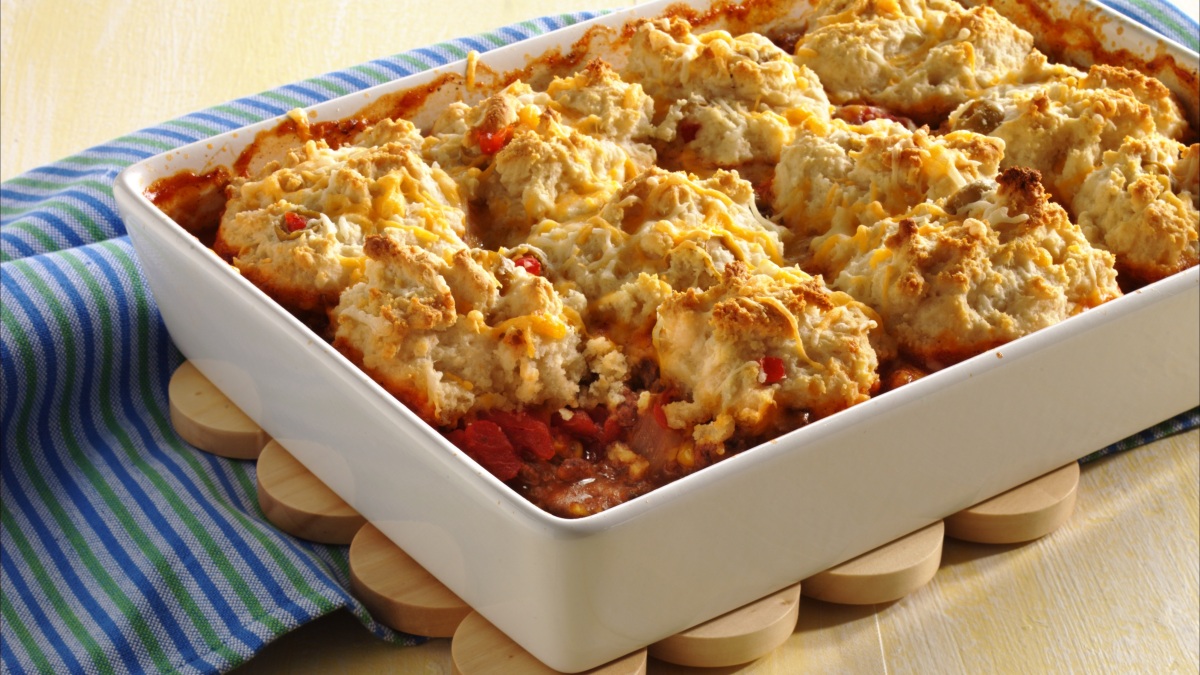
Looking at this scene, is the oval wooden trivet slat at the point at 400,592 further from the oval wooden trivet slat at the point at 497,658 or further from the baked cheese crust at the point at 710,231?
the baked cheese crust at the point at 710,231

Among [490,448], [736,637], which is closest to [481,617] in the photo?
[490,448]

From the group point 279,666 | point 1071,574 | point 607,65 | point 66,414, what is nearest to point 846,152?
point 607,65

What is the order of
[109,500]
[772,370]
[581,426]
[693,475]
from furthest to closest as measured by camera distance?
1. [109,500]
2. [581,426]
3. [772,370]
4. [693,475]

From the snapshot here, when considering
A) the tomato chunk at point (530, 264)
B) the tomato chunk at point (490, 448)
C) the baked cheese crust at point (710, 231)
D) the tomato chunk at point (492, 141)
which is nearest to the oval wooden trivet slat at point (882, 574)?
the baked cheese crust at point (710, 231)

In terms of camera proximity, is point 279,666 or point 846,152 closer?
point 279,666

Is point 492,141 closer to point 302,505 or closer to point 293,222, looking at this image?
point 293,222

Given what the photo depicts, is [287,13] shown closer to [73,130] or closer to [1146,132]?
[73,130]
